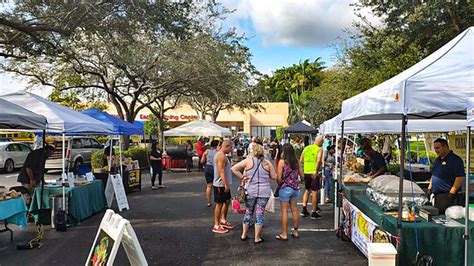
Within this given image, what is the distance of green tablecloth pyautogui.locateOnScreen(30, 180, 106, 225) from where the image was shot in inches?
325

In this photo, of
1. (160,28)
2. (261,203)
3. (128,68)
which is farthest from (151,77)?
(261,203)

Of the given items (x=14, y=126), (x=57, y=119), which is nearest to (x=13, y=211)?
(x=14, y=126)

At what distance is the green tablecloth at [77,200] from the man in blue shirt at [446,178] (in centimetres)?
655

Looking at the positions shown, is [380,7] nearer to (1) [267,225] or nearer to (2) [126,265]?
(1) [267,225]

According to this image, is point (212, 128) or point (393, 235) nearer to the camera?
point (393, 235)

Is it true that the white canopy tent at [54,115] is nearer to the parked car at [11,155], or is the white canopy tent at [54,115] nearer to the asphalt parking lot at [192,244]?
the asphalt parking lot at [192,244]

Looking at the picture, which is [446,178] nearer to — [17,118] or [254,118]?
[17,118]

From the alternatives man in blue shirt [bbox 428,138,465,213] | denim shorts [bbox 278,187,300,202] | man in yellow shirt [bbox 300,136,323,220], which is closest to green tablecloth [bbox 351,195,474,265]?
man in blue shirt [bbox 428,138,465,213]

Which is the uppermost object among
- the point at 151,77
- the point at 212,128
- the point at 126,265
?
the point at 151,77

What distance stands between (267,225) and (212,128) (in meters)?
13.5

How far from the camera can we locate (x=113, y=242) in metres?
3.60

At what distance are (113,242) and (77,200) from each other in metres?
5.36

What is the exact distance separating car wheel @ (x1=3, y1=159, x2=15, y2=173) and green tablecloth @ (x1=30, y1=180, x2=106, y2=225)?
1249 cm

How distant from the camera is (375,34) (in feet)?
54.4
